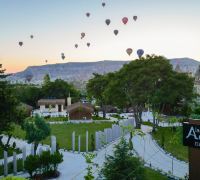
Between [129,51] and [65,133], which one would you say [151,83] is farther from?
[65,133]

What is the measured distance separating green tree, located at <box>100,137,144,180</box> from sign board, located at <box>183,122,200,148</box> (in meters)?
2.35

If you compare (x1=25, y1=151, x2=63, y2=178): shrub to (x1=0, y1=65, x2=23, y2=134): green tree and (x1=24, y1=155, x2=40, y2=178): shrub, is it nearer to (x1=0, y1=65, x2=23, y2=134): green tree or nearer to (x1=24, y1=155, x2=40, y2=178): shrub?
(x1=24, y1=155, x2=40, y2=178): shrub

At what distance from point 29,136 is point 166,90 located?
21.6 meters

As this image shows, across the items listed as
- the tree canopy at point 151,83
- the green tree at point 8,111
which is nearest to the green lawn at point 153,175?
the green tree at point 8,111

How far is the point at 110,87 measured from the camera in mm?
48000

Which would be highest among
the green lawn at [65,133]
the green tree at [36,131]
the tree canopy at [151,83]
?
the tree canopy at [151,83]

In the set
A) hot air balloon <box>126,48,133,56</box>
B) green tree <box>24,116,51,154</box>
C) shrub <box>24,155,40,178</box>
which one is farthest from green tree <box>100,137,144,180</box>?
hot air balloon <box>126,48,133,56</box>

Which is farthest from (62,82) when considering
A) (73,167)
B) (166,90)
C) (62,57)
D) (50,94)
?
(73,167)

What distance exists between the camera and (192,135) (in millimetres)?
15719

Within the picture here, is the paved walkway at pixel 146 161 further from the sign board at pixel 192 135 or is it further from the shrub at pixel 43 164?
the sign board at pixel 192 135

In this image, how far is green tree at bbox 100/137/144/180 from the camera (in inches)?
641

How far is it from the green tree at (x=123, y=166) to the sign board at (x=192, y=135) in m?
2.35

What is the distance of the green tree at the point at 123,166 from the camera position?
16.3m

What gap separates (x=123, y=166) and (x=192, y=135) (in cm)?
341
